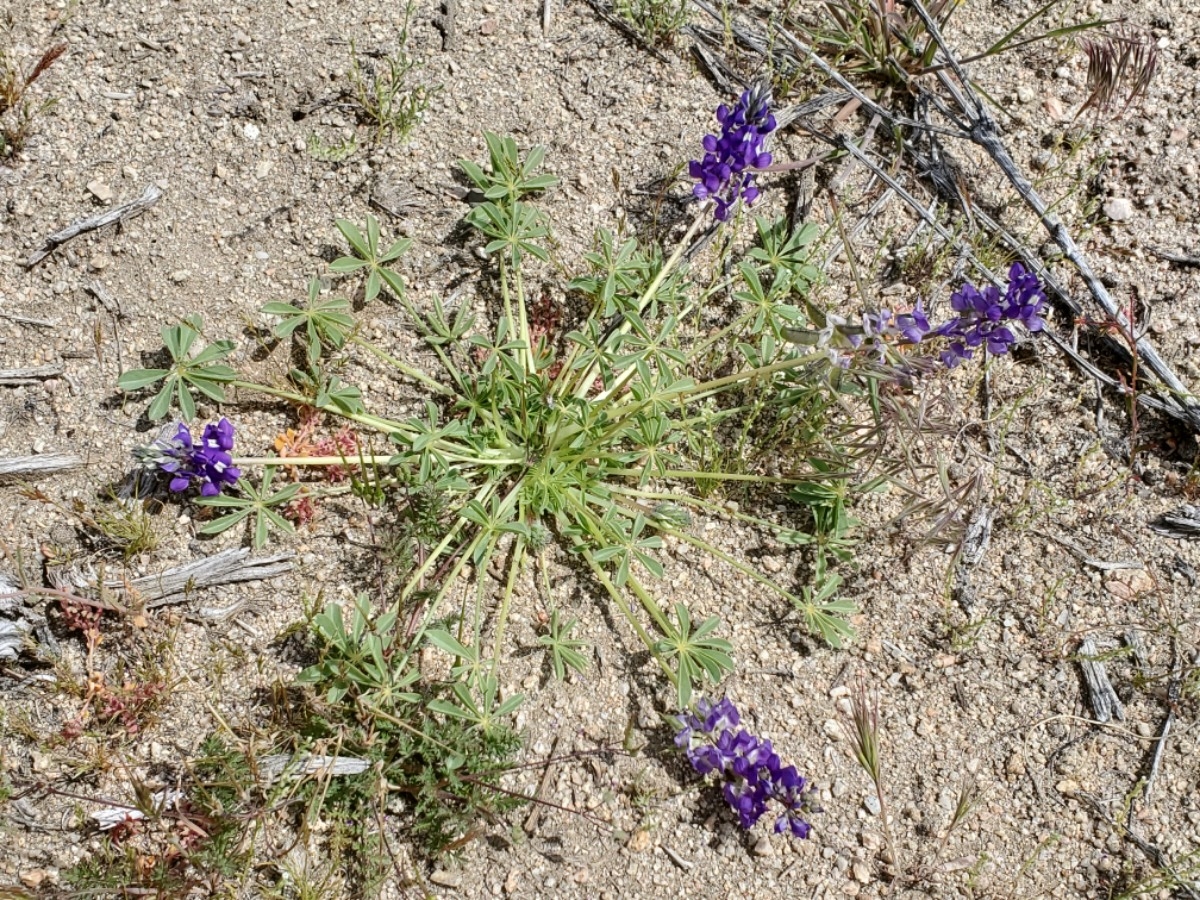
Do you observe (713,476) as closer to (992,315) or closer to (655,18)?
(992,315)

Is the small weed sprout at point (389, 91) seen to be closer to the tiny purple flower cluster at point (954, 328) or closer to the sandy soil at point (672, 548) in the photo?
the sandy soil at point (672, 548)

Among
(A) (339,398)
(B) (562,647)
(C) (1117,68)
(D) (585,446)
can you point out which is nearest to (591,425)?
(D) (585,446)

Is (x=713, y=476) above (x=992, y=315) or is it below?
below

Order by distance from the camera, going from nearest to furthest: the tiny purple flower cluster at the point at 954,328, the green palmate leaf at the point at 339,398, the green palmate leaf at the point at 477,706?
1. the tiny purple flower cluster at the point at 954,328
2. the green palmate leaf at the point at 477,706
3. the green palmate leaf at the point at 339,398

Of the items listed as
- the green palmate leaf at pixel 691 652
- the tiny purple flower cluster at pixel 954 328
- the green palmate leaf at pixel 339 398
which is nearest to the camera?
the tiny purple flower cluster at pixel 954 328

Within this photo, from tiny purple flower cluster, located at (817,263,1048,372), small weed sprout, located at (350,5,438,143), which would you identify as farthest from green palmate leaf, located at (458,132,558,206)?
tiny purple flower cluster, located at (817,263,1048,372)

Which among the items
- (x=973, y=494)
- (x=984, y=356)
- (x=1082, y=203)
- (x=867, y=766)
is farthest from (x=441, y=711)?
(x=1082, y=203)

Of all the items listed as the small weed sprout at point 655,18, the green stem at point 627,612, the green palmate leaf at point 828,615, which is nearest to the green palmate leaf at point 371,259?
the green stem at point 627,612
